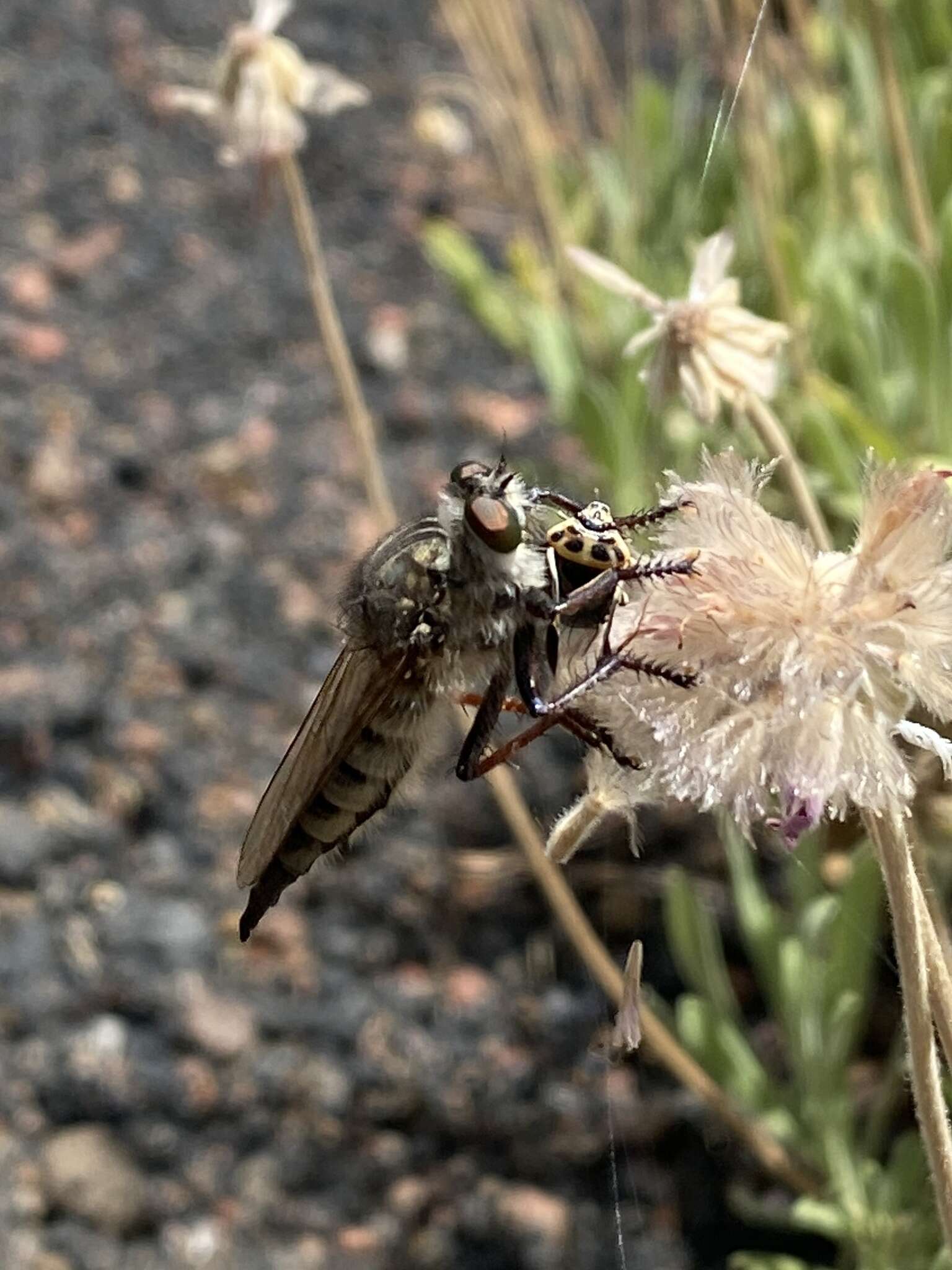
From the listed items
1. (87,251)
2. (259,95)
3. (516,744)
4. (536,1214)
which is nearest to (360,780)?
(516,744)

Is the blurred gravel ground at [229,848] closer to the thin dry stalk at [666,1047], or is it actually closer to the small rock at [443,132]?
the thin dry stalk at [666,1047]

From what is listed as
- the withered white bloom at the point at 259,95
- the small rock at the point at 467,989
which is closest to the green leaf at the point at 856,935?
the small rock at the point at 467,989

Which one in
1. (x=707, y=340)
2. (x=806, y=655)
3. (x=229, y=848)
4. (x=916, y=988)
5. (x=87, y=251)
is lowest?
(x=916, y=988)

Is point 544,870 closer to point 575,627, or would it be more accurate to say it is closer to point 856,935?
point 856,935

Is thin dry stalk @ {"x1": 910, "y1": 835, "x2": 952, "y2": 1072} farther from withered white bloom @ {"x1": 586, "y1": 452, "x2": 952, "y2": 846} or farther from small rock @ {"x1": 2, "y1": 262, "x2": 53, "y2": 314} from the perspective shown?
small rock @ {"x1": 2, "y1": 262, "x2": 53, "y2": 314}

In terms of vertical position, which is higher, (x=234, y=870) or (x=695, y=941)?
(x=234, y=870)

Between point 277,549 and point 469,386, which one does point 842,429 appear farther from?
point 469,386

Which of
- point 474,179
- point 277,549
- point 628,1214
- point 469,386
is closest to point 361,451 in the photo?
point 628,1214

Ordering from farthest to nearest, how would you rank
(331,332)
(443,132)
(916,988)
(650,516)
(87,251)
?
(443,132) < (87,251) < (331,332) < (650,516) < (916,988)
